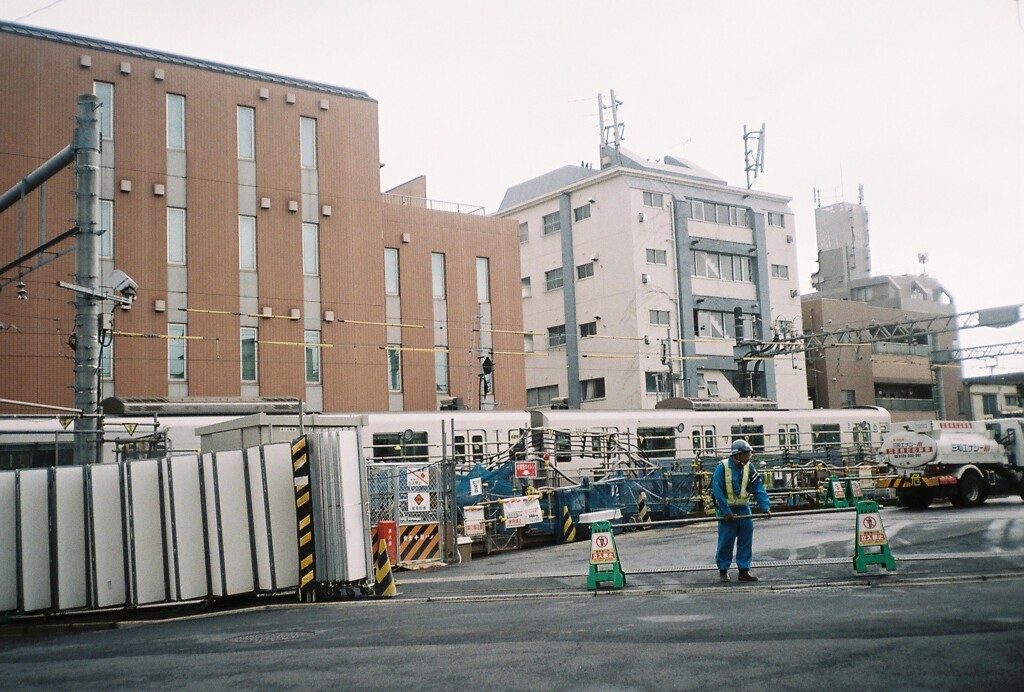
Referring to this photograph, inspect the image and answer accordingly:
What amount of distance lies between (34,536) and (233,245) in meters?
21.1

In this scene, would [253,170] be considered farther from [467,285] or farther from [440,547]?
[440,547]

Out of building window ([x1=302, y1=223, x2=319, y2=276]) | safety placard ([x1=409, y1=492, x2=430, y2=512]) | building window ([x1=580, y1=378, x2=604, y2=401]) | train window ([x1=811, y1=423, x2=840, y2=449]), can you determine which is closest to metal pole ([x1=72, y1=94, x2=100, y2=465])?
safety placard ([x1=409, y1=492, x2=430, y2=512])

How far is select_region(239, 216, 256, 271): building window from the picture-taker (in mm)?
33344

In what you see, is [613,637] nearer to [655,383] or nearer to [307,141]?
[307,141]

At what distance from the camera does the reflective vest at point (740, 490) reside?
42.2ft

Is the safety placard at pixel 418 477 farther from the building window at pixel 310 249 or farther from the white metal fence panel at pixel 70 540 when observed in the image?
the building window at pixel 310 249

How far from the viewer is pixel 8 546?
42.3ft

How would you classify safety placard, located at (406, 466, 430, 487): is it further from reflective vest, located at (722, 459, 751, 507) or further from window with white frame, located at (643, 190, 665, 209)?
window with white frame, located at (643, 190, 665, 209)

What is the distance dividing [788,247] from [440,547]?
4425 centimetres

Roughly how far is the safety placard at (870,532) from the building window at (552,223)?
42277 millimetres

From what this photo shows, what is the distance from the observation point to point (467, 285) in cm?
3959

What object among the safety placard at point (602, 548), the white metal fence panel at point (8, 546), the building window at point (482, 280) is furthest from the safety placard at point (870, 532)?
the building window at point (482, 280)

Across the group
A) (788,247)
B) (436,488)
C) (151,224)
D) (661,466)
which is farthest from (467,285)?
(788,247)

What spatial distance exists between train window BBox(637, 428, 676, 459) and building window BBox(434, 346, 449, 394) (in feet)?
31.8
